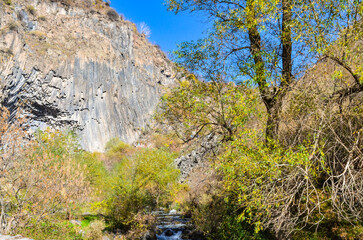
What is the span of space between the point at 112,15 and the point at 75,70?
30374 millimetres

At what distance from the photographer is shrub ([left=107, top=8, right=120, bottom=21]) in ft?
238

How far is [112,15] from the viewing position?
73.9 m

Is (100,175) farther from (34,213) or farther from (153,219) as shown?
(34,213)

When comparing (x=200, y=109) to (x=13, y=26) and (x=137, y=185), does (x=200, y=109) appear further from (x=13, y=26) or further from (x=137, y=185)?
(x=13, y=26)

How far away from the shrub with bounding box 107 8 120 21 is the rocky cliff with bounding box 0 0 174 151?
0.41 metres

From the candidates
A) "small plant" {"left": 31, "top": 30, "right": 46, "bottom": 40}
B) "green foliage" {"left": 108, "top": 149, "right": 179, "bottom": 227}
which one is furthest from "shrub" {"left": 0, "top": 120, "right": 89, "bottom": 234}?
"small plant" {"left": 31, "top": 30, "right": 46, "bottom": 40}

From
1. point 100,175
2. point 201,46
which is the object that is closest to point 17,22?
point 100,175

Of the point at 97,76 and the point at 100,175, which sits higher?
the point at 97,76

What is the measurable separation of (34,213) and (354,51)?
1081 cm

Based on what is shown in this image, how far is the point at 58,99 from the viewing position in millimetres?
50844

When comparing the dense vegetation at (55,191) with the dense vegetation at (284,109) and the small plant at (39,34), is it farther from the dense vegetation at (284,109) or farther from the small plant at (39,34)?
the small plant at (39,34)

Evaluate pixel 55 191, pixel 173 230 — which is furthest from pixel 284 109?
pixel 173 230

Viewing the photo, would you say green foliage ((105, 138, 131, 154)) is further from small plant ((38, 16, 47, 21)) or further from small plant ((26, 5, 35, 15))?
small plant ((26, 5, 35, 15))

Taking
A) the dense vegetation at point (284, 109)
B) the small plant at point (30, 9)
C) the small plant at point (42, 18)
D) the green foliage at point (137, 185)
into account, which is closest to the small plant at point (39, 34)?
the small plant at point (42, 18)
